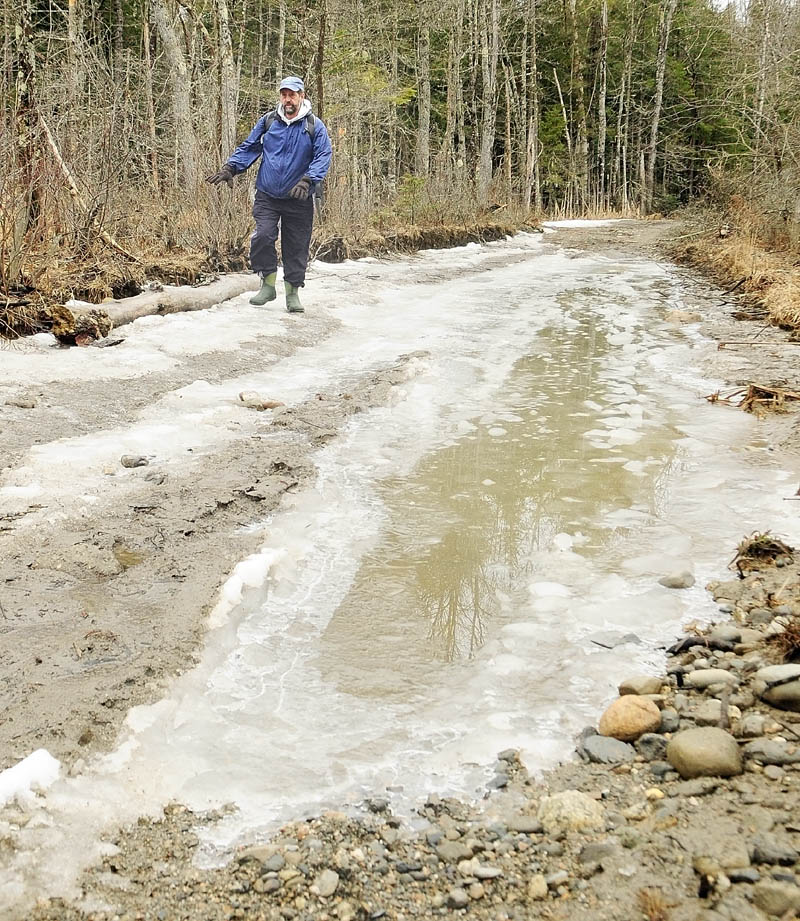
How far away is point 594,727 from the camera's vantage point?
2.00 meters

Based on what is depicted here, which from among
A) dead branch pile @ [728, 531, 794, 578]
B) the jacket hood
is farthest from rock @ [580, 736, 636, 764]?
the jacket hood

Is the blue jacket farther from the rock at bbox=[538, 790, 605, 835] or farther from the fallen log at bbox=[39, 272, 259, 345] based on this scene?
the rock at bbox=[538, 790, 605, 835]

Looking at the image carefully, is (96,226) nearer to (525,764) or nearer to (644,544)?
(644,544)

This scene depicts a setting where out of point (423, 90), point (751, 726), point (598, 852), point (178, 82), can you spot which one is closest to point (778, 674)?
point (751, 726)

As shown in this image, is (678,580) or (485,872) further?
(678,580)

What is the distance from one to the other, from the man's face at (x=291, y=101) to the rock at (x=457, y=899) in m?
6.67

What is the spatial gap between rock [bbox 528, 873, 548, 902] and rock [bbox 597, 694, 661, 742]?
511 millimetres

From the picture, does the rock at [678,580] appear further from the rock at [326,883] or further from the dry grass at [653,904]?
the rock at [326,883]

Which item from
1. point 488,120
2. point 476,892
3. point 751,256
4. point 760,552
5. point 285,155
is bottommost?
point 476,892

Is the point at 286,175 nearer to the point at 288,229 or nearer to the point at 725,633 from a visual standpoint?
the point at 288,229

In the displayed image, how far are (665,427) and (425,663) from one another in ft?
8.83

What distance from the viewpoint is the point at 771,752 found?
5.82 feet

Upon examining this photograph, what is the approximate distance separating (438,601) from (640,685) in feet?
2.41

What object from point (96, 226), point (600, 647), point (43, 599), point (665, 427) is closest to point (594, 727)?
point (600, 647)
